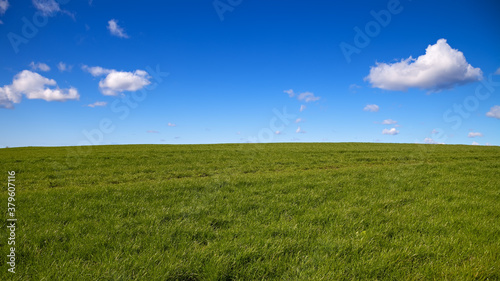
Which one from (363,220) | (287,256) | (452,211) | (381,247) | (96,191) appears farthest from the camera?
(96,191)

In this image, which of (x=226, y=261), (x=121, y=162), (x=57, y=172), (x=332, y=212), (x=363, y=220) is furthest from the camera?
(x=121, y=162)

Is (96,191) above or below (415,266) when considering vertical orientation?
above

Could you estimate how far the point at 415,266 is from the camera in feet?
13.3

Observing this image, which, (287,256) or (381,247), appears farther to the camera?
(381,247)

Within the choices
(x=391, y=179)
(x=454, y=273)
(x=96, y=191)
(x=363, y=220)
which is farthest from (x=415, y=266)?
(x=96, y=191)

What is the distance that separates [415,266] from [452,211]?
437 centimetres

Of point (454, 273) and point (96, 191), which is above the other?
point (96, 191)

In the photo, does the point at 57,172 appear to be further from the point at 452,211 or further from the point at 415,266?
Answer: the point at 452,211

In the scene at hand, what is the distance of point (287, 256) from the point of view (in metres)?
4.20

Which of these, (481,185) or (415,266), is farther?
(481,185)

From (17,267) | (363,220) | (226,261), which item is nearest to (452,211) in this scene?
(363,220)

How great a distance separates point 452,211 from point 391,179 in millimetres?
4201

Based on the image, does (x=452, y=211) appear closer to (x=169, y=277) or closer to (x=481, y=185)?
(x=481, y=185)

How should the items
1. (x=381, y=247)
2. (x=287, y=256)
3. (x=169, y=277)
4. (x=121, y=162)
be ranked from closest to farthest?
(x=169, y=277) < (x=287, y=256) < (x=381, y=247) < (x=121, y=162)
